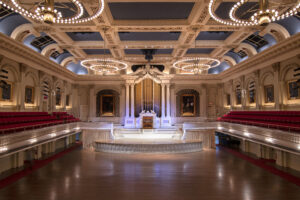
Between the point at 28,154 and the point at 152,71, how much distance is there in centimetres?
1074

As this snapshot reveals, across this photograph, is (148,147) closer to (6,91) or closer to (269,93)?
(6,91)

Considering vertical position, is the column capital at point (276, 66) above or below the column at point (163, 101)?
above

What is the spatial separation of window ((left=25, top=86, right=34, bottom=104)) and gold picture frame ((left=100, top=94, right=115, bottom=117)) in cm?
681

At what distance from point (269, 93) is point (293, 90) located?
1963mm

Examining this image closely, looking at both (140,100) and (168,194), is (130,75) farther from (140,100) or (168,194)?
(168,194)

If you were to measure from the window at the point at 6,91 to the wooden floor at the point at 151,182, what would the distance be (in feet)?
13.3

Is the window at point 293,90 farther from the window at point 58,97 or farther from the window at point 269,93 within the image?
the window at point 58,97

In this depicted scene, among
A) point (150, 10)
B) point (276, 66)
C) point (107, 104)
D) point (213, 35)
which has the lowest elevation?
point (107, 104)

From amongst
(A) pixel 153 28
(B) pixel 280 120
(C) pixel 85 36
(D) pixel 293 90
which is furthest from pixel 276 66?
(C) pixel 85 36

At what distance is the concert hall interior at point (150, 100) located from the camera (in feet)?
20.1

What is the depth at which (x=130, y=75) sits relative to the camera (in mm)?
17047

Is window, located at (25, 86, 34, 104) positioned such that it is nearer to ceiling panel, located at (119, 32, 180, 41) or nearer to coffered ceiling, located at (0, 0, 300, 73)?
coffered ceiling, located at (0, 0, 300, 73)

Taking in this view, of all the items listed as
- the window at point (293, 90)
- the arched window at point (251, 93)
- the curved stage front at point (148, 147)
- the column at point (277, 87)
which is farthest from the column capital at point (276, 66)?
the curved stage front at point (148, 147)

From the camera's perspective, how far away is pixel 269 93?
1171 centimetres
